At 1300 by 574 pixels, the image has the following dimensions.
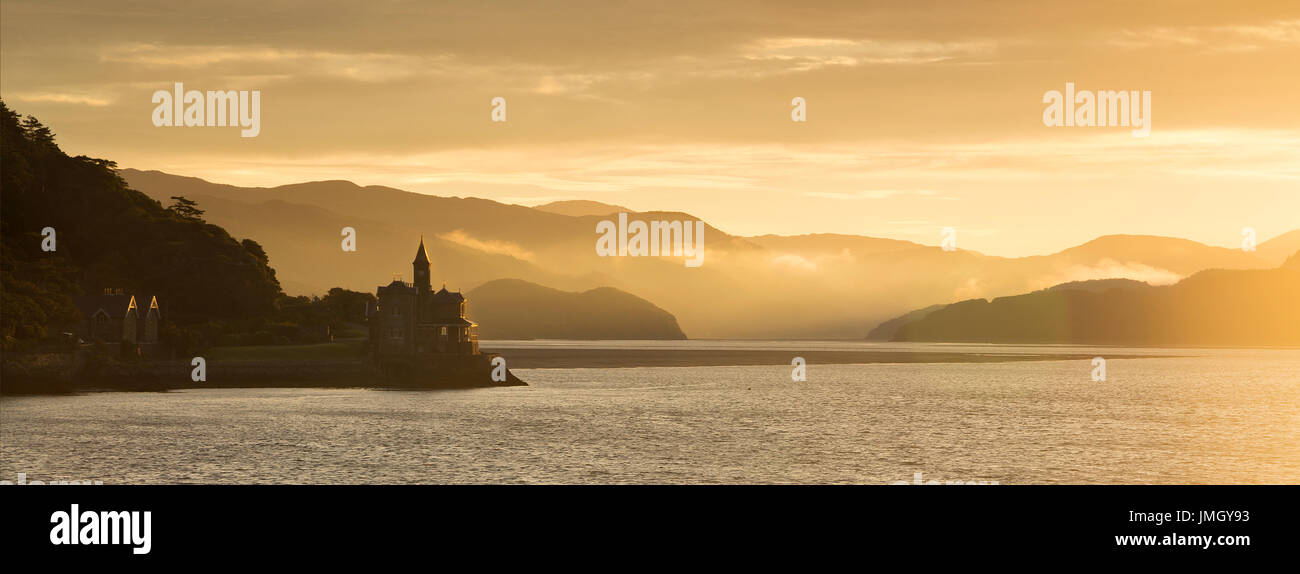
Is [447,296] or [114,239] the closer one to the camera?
[447,296]

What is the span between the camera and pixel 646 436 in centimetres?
7781

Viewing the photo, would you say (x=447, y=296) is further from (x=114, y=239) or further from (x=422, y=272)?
(x=114, y=239)

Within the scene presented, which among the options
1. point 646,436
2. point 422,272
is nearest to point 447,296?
point 422,272

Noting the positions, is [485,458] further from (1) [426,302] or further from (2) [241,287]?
(2) [241,287]

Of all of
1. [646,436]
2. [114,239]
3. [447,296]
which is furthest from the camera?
[114,239]

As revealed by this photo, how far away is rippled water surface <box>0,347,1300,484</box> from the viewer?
59.5 meters

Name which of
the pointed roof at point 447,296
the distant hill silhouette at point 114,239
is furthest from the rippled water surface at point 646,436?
the distant hill silhouette at point 114,239

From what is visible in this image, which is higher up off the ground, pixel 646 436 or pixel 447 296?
pixel 447 296

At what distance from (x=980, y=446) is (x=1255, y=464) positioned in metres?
16.9

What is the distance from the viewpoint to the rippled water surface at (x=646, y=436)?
195 ft

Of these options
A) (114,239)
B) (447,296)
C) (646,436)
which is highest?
(114,239)

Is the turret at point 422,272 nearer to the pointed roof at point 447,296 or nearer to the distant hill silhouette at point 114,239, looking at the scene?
the pointed roof at point 447,296
